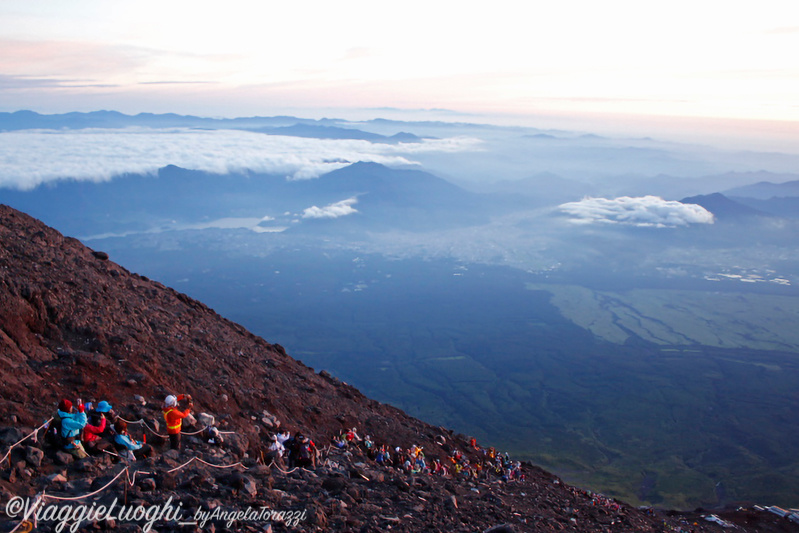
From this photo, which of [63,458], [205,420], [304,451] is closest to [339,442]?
[304,451]

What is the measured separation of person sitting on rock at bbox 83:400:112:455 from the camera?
9.93 meters

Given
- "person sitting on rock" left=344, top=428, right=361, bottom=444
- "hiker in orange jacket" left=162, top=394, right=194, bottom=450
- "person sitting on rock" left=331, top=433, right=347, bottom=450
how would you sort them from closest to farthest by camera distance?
"hiker in orange jacket" left=162, top=394, right=194, bottom=450
"person sitting on rock" left=331, top=433, right=347, bottom=450
"person sitting on rock" left=344, top=428, right=361, bottom=444

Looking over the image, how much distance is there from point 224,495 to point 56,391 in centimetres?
468

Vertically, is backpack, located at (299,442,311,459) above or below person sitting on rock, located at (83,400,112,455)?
below

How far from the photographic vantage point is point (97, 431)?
1019 centimetres

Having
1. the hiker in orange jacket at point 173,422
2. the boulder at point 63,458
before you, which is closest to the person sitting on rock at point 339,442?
the hiker in orange jacket at point 173,422

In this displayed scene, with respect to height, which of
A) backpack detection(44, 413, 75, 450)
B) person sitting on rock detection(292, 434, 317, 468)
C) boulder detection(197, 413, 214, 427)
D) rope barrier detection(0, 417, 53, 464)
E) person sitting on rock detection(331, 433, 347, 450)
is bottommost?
person sitting on rock detection(331, 433, 347, 450)

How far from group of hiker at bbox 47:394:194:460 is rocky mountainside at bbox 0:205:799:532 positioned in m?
0.25

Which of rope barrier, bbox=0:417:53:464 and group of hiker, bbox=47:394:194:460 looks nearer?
rope barrier, bbox=0:417:53:464

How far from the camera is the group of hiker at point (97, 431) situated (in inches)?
379

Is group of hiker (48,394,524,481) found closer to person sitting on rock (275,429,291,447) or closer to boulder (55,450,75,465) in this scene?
person sitting on rock (275,429,291,447)

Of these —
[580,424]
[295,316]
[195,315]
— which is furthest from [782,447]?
[295,316]

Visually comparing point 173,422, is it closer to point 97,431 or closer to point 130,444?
point 130,444

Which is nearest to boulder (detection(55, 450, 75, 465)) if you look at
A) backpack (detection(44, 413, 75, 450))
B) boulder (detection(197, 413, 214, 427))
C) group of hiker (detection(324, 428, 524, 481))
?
backpack (detection(44, 413, 75, 450))
